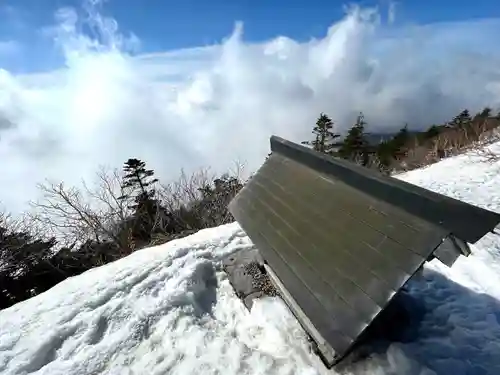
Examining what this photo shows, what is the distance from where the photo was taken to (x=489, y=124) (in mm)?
17812

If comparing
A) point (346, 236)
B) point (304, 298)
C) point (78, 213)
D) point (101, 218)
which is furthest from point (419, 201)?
point (78, 213)

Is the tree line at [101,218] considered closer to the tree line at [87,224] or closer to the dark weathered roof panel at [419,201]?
the tree line at [87,224]

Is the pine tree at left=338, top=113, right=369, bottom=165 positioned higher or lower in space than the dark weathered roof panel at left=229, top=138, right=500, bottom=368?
higher

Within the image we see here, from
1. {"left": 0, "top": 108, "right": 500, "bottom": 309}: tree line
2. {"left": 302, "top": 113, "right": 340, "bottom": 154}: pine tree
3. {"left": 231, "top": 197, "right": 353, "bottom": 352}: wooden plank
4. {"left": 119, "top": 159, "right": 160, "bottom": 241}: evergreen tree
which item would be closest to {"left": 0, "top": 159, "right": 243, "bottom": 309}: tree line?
{"left": 0, "top": 108, "right": 500, "bottom": 309}: tree line

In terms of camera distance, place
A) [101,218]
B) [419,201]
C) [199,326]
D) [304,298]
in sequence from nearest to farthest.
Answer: [419,201] < [304,298] < [199,326] < [101,218]

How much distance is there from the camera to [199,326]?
4.82 metres

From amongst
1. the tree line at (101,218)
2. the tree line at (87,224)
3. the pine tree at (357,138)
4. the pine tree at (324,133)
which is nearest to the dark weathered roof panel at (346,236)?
the tree line at (101,218)

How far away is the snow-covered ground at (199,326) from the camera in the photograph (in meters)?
3.84

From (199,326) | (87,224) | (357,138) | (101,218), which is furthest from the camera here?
(357,138)

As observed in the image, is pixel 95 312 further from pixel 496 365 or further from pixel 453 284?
pixel 453 284

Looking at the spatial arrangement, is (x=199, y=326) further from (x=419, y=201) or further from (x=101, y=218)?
(x=101, y=218)

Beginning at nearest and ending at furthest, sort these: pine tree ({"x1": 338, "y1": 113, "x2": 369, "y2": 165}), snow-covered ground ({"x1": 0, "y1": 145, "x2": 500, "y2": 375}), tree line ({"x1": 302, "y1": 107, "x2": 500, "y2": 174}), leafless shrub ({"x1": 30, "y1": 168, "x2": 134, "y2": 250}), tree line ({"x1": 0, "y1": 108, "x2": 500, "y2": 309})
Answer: snow-covered ground ({"x1": 0, "y1": 145, "x2": 500, "y2": 375})
tree line ({"x1": 0, "y1": 108, "x2": 500, "y2": 309})
tree line ({"x1": 302, "y1": 107, "x2": 500, "y2": 174})
leafless shrub ({"x1": 30, "y1": 168, "x2": 134, "y2": 250})
pine tree ({"x1": 338, "y1": 113, "x2": 369, "y2": 165})

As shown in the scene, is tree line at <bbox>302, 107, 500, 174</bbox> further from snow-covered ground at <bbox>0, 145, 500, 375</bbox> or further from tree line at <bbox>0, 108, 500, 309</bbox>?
snow-covered ground at <bbox>0, 145, 500, 375</bbox>

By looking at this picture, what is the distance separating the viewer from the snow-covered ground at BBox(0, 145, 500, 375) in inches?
151
